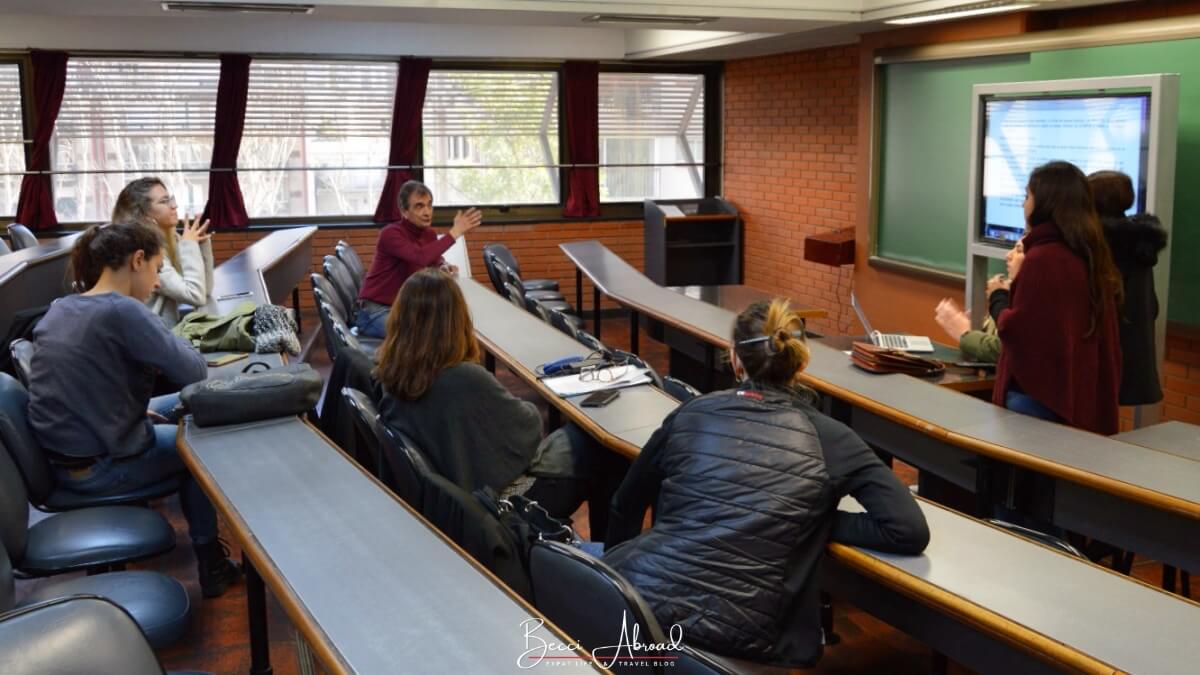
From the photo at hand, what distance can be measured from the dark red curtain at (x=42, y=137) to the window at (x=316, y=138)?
1.43 meters

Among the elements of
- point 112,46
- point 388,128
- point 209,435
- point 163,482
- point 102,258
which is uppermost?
point 112,46

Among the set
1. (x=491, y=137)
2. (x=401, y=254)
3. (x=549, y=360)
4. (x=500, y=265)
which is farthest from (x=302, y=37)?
(x=549, y=360)

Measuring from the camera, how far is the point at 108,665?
153cm

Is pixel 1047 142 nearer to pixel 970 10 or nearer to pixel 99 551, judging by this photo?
pixel 970 10

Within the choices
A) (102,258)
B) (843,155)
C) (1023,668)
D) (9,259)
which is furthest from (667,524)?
(843,155)

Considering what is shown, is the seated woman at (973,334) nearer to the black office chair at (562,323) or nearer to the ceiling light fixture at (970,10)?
the black office chair at (562,323)

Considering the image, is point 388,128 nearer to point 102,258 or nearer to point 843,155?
point 843,155

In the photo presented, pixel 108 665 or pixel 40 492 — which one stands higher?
pixel 108 665

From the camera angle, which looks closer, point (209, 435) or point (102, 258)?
point (209, 435)

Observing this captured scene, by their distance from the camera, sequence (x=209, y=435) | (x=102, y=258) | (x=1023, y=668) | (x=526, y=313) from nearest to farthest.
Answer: (x=1023, y=668)
(x=209, y=435)
(x=102, y=258)
(x=526, y=313)

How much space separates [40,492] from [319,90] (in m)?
6.60

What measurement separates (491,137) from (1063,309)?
23.2ft

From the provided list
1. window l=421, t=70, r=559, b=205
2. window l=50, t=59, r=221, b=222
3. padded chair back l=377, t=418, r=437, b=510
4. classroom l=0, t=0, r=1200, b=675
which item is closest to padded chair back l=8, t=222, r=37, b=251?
classroom l=0, t=0, r=1200, b=675

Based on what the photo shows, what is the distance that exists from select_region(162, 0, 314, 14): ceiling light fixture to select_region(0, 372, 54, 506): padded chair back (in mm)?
2834
